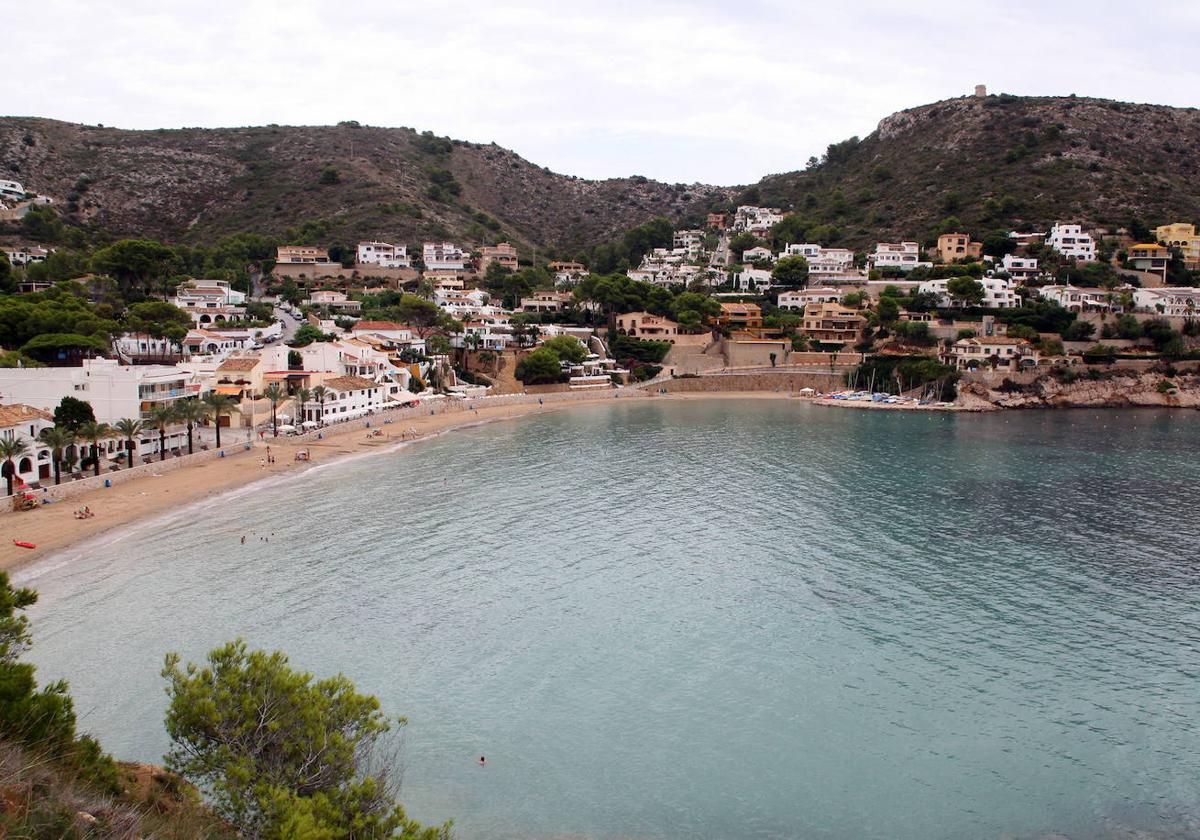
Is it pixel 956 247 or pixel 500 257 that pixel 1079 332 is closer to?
pixel 956 247

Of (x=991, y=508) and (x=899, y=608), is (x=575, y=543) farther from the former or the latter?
(x=991, y=508)

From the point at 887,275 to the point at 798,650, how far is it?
280 feet

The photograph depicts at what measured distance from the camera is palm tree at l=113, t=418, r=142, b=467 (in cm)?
3875

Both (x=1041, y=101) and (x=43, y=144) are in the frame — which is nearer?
(x=43, y=144)

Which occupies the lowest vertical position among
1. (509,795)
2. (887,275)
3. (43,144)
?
(509,795)

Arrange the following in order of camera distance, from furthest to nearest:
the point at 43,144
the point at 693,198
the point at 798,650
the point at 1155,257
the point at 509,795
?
the point at 693,198
the point at 43,144
the point at 1155,257
the point at 798,650
the point at 509,795

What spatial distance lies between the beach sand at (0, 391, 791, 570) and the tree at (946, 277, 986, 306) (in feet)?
168

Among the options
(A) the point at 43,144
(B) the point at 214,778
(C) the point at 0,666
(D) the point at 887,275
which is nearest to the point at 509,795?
(B) the point at 214,778

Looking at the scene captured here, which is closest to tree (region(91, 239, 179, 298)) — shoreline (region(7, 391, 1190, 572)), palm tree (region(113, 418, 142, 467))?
Answer: shoreline (region(7, 391, 1190, 572))

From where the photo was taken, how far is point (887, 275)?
325 feet

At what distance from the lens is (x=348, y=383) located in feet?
189

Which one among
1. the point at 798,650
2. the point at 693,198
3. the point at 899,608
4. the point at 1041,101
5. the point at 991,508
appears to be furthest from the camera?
the point at 693,198

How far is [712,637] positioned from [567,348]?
5761 cm

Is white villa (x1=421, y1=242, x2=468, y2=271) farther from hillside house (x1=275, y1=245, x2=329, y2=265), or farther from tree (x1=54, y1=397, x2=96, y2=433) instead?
tree (x1=54, y1=397, x2=96, y2=433)
